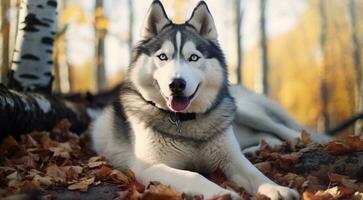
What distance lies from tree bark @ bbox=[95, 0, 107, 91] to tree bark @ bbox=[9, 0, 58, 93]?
357 inches

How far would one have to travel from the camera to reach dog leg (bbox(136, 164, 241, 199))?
8.72 ft

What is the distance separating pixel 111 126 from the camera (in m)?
3.99

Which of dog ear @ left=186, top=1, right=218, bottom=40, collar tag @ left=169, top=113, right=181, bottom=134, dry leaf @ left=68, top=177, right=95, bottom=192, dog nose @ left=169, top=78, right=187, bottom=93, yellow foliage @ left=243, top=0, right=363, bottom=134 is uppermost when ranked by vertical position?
dog ear @ left=186, top=1, right=218, bottom=40

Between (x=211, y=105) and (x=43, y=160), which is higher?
(x=211, y=105)

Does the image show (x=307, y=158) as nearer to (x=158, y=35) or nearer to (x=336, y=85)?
(x=158, y=35)

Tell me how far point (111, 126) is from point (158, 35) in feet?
3.45

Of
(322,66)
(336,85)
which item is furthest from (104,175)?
(336,85)

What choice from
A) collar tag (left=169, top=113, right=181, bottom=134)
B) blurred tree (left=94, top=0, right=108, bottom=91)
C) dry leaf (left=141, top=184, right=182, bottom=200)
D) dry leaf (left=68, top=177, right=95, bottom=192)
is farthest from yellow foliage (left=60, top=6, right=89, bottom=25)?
dry leaf (left=141, top=184, right=182, bottom=200)

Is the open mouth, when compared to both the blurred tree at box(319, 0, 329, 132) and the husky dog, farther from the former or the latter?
the blurred tree at box(319, 0, 329, 132)

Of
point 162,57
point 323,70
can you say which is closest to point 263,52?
point 323,70

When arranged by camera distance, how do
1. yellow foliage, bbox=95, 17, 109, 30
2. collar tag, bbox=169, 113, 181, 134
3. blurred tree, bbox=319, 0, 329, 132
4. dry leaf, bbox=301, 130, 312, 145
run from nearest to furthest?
collar tag, bbox=169, 113, 181, 134, dry leaf, bbox=301, 130, 312, 145, yellow foliage, bbox=95, 17, 109, 30, blurred tree, bbox=319, 0, 329, 132

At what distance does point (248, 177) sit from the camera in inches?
121

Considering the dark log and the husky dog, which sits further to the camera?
the dark log

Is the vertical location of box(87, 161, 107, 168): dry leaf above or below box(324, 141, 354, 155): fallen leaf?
below
